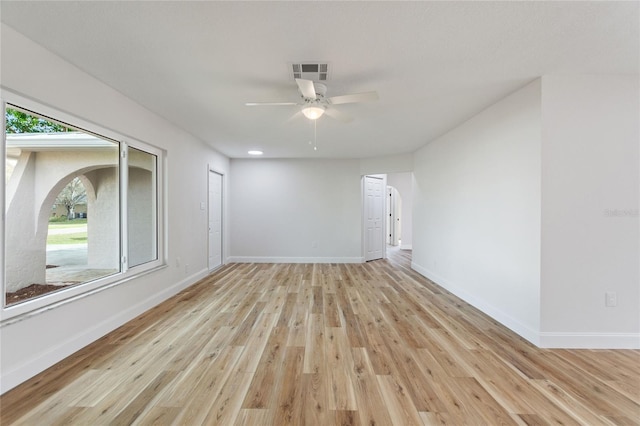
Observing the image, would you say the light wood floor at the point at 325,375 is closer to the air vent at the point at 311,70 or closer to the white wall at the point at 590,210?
the white wall at the point at 590,210

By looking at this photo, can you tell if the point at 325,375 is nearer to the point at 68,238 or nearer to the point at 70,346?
the point at 70,346

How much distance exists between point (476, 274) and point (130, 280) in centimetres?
420

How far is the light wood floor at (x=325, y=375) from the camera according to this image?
5.30 ft

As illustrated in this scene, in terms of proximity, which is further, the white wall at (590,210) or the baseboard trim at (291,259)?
the baseboard trim at (291,259)

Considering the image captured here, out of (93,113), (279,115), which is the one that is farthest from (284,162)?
(93,113)

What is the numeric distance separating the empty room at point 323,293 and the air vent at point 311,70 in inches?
1.3

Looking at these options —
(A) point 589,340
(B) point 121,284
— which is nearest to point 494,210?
(A) point 589,340

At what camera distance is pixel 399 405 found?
5.52 ft

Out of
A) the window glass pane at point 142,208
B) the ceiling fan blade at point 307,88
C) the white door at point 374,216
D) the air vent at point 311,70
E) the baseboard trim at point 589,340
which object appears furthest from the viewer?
the white door at point 374,216

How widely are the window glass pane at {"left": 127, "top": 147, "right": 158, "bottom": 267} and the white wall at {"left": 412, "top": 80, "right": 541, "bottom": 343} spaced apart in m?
4.25

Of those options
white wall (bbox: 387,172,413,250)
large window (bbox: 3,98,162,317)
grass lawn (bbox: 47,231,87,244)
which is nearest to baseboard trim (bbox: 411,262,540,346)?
large window (bbox: 3,98,162,317)

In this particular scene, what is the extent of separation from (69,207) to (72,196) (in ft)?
0.36

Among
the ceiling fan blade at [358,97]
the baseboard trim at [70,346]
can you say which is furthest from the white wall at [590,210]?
the baseboard trim at [70,346]

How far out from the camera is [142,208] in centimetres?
345
